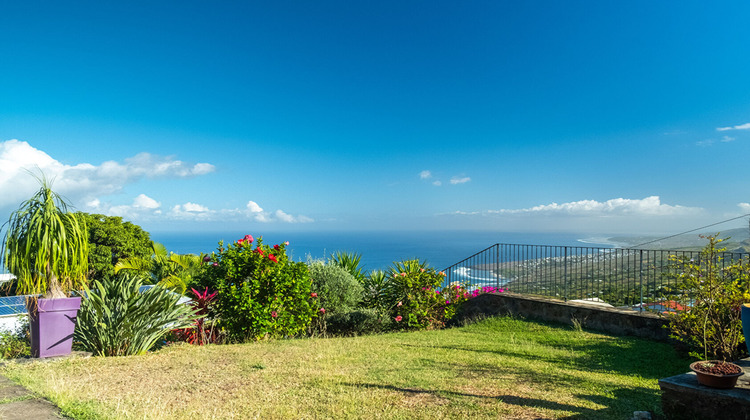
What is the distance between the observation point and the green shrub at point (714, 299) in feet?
16.3

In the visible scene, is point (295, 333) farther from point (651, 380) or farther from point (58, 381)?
point (651, 380)

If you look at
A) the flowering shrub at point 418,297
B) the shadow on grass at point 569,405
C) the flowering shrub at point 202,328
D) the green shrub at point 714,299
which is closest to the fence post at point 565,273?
the flowering shrub at point 418,297

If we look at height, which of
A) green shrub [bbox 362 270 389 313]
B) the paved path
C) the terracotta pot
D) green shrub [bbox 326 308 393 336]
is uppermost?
the terracotta pot

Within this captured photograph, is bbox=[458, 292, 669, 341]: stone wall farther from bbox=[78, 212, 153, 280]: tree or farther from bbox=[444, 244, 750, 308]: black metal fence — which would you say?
bbox=[78, 212, 153, 280]: tree

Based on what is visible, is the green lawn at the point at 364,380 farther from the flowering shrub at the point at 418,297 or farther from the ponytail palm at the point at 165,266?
the ponytail palm at the point at 165,266

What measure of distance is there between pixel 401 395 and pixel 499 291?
7471mm

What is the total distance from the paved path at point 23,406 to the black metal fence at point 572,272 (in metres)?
8.50

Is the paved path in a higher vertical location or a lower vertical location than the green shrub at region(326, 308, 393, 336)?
higher

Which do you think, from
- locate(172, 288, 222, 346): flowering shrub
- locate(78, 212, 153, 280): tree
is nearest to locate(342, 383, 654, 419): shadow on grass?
locate(172, 288, 222, 346): flowering shrub

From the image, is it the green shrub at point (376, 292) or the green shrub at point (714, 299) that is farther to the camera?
the green shrub at point (376, 292)

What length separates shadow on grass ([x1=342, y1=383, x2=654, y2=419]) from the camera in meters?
3.84

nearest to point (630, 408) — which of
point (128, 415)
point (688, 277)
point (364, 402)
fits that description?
point (688, 277)

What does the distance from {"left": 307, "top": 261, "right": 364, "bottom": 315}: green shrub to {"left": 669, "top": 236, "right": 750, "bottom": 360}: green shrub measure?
6.89 meters

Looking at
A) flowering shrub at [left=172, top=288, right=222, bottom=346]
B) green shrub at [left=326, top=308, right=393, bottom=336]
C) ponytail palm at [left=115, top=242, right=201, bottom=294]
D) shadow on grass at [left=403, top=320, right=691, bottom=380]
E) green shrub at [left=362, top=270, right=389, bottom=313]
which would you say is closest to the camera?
shadow on grass at [left=403, top=320, right=691, bottom=380]
